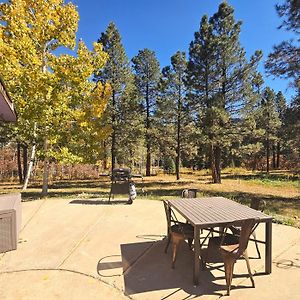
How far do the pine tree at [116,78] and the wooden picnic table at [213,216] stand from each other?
639 inches

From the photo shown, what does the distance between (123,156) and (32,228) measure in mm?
18268

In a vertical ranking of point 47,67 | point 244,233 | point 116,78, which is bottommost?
point 244,233

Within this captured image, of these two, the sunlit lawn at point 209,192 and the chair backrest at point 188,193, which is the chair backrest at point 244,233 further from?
the sunlit lawn at point 209,192

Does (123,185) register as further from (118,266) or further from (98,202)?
(118,266)

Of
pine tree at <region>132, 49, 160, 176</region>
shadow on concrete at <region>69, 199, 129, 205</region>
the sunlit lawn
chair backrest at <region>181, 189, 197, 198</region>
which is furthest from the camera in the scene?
pine tree at <region>132, 49, 160, 176</region>

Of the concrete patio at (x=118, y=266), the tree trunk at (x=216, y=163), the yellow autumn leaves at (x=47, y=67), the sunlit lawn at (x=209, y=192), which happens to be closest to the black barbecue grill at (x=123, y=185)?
the sunlit lawn at (x=209, y=192)

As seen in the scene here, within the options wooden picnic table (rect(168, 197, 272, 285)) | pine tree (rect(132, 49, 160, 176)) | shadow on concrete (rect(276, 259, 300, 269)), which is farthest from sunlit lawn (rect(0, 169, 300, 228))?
pine tree (rect(132, 49, 160, 176))

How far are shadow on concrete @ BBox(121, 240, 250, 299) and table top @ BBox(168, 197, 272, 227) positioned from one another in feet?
2.32

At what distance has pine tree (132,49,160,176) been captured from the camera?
2338cm

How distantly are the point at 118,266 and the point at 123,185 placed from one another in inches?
167

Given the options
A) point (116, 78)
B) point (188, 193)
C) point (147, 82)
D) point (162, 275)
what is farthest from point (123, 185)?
point (147, 82)

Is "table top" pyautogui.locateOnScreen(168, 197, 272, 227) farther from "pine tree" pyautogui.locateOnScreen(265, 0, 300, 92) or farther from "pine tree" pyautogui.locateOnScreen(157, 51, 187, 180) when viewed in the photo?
"pine tree" pyautogui.locateOnScreen(157, 51, 187, 180)

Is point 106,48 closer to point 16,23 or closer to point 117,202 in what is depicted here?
point 16,23

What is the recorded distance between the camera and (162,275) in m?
3.62
